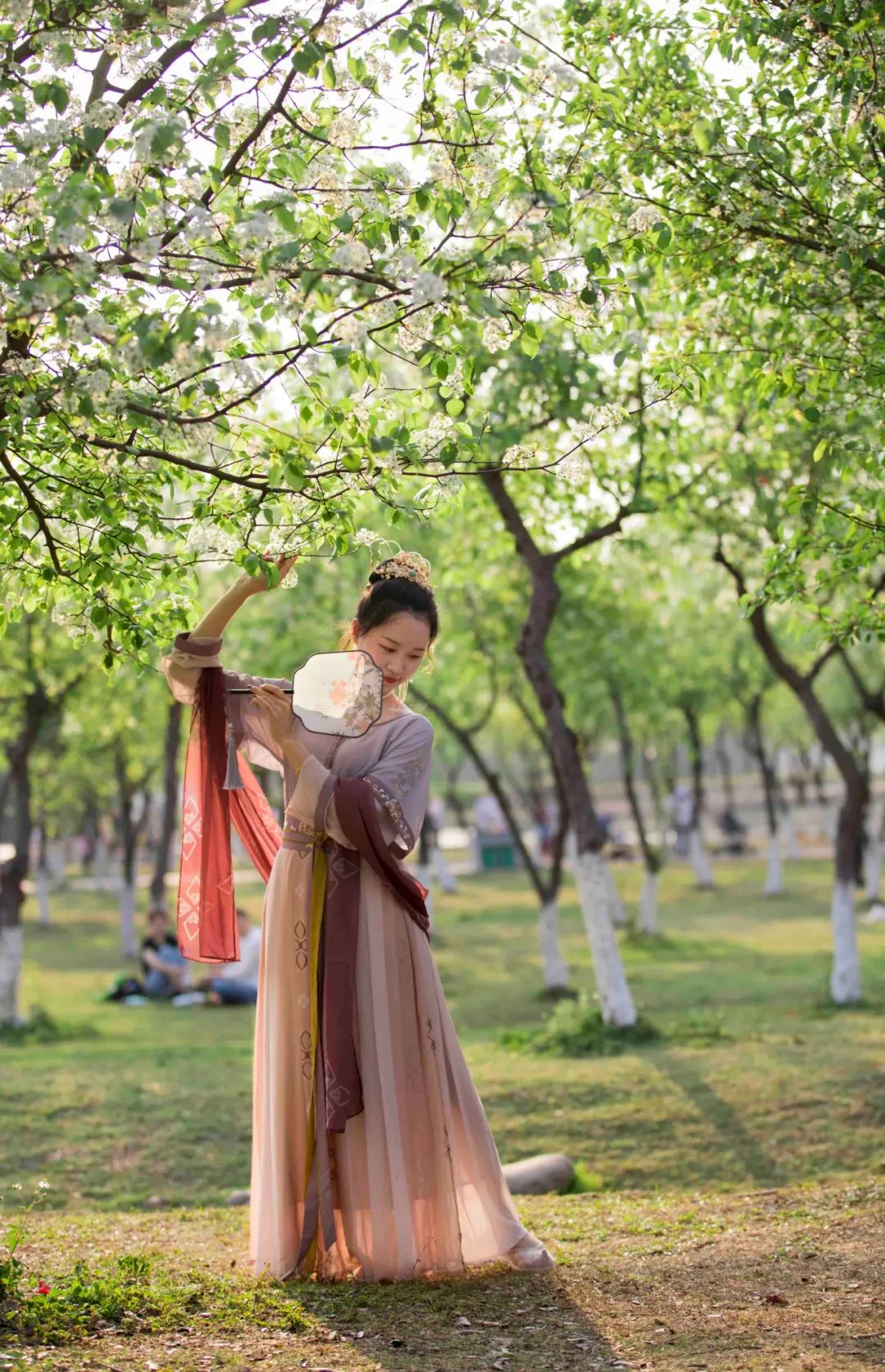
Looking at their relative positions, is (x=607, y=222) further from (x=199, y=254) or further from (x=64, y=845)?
(x=64, y=845)

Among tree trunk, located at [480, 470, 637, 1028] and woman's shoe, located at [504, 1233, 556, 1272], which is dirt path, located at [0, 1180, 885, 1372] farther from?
tree trunk, located at [480, 470, 637, 1028]

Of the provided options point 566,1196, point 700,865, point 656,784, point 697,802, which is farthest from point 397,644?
point 656,784

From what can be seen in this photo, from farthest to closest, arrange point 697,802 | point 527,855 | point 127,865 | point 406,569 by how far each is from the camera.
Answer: point 697,802 < point 127,865 < point 527,855 < point 406,569

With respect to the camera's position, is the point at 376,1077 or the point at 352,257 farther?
the point at 376,1077

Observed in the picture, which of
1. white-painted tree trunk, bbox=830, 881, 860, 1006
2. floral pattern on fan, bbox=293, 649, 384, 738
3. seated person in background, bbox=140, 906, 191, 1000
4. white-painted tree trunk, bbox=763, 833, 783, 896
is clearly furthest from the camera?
white-painted tree trunk, bbox=763, 833, 783, 896

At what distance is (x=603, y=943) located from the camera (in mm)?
12539

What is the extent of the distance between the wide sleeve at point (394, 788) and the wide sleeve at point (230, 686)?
24 centimetres

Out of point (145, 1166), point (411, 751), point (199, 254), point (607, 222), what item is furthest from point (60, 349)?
point (145, 1166)

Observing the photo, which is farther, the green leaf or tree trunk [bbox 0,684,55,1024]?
tree trunk [bbox 0,684,55,1024]

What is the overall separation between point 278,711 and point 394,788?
0.49 m

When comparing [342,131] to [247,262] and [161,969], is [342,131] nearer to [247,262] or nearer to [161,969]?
[247,262]

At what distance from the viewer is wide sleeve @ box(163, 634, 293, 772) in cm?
544

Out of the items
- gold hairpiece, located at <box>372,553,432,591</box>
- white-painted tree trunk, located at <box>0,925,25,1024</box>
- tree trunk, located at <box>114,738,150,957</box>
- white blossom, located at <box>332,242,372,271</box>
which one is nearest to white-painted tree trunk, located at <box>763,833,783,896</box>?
tree trunk, located at <box>114,738,150,957</box>

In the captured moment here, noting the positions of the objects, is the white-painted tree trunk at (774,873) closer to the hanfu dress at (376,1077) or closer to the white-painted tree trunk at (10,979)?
the white-painted tree trunk at (10,979)
